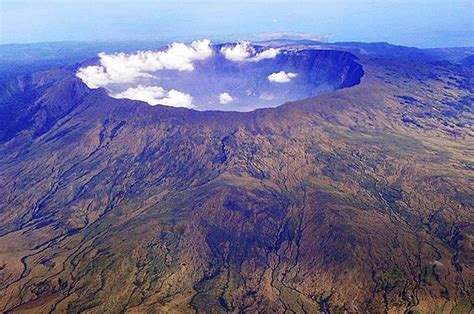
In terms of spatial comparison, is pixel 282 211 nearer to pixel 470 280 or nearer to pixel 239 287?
pixel 239 287

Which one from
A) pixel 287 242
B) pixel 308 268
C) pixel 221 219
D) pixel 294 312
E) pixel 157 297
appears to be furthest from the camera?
pixel 221 219

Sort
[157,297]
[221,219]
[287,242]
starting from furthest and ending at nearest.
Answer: [221,219] → [287,242] → [157,297]

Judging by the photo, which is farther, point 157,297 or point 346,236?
point 346,236

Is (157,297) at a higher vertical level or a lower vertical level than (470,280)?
lower

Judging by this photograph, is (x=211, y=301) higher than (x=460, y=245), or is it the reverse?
(x=460, y=245)

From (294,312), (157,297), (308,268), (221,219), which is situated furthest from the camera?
(221,219)

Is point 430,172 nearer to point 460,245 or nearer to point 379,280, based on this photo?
point 460,245

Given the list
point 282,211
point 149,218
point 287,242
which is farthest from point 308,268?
point 149,218

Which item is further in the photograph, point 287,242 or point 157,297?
point 287,242

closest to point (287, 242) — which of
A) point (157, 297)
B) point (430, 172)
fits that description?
point (157, 297)
